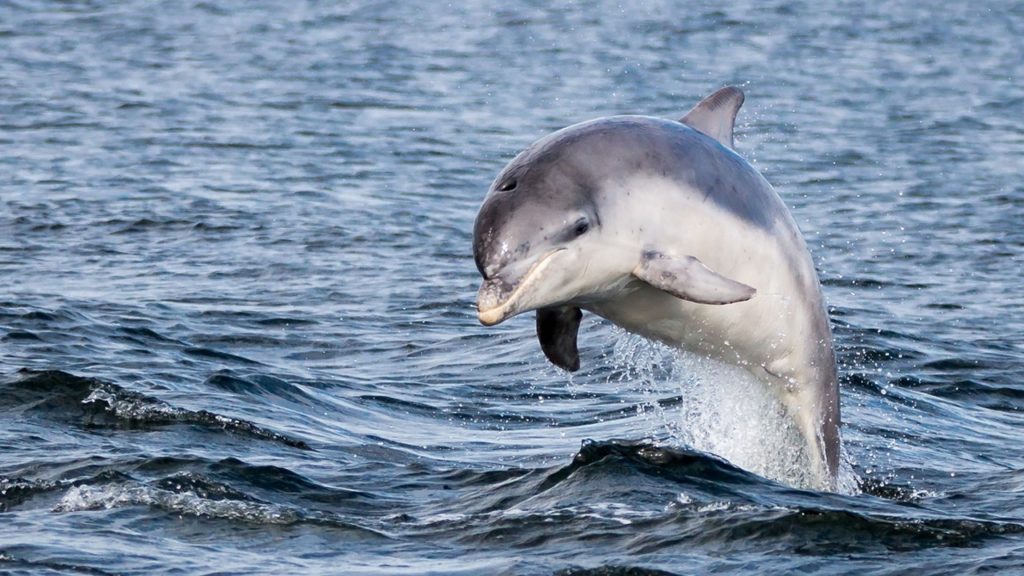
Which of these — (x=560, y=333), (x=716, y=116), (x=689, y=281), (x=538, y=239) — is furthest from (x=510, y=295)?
(x=716, y=116)

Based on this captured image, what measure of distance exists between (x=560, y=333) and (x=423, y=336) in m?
6.67

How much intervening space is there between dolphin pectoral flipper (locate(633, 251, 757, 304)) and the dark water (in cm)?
137

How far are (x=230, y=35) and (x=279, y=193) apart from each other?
56.6 ft

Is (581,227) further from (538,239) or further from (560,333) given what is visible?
(560,333)

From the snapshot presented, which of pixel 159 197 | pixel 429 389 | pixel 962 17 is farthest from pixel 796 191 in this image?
pixel 962 17

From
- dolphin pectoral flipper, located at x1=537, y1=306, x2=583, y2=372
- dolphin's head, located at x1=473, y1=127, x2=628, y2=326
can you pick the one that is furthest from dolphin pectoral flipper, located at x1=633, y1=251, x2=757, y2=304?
dolphin pectoral flipper, located at x1=537, y1=306, x2=583, y2=372

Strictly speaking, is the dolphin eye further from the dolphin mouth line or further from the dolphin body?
the dolphin mouth line

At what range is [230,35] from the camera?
39.0m

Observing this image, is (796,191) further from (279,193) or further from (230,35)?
(230,35)

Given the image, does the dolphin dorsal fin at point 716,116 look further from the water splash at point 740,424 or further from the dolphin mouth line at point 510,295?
A: the dolphin mouth line at point 510,295

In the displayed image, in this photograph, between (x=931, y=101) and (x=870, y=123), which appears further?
(x=931, y=101)

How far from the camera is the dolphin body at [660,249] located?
28.0 ft

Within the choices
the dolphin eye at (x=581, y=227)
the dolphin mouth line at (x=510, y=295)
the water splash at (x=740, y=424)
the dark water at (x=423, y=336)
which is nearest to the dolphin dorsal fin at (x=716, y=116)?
the water splash at (x=740, y=424)

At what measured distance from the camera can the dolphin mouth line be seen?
8.30 metres
